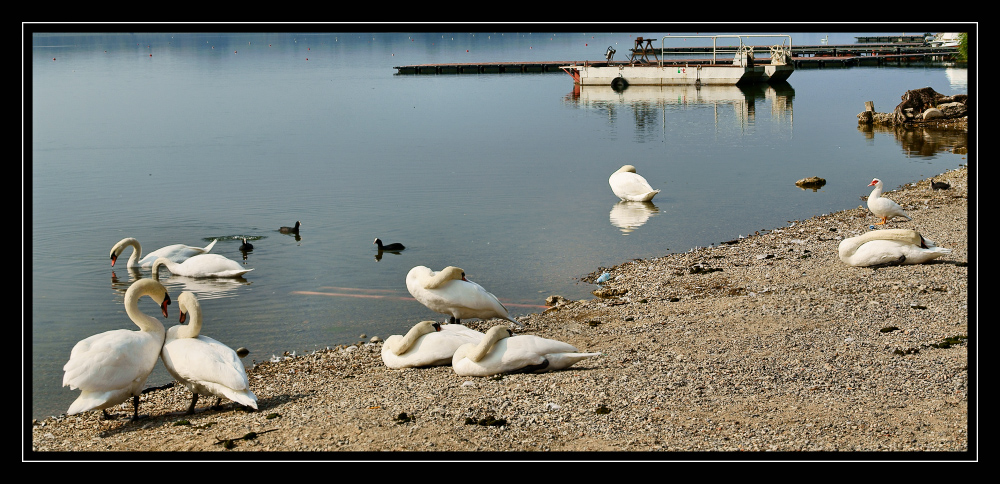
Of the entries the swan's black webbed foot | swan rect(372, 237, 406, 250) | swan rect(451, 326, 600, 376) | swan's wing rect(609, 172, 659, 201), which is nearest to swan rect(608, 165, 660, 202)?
swan's wing rect(609, 172, 659, 201)

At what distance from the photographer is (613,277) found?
561 inches

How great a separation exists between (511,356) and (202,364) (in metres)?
2.62

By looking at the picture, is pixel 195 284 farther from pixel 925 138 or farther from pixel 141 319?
pixel 925 138

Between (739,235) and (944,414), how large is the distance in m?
11.2

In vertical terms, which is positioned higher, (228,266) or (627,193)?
(627,193)

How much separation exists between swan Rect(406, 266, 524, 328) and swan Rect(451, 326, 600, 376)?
6.15 ft

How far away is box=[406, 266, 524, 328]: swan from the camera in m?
10.4

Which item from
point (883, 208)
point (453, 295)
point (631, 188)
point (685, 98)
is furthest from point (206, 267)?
point (685, 98)

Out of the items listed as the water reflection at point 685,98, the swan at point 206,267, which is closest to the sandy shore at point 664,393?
the swan at point 206,267

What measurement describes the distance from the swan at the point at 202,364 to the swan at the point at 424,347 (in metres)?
1.68

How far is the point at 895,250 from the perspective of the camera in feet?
40.1

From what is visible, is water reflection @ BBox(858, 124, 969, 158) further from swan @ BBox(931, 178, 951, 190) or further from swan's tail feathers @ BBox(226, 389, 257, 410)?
swan's tail feathers @ BBox(226, 389, 257, 410)
